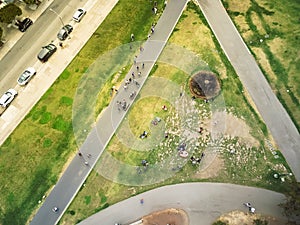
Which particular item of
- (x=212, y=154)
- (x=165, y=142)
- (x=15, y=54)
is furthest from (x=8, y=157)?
(x=212, y=154)

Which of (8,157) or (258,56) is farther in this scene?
(258,56)

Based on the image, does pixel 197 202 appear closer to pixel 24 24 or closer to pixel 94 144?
pixel 94 144

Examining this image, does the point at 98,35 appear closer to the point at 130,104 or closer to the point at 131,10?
the point at 131,10

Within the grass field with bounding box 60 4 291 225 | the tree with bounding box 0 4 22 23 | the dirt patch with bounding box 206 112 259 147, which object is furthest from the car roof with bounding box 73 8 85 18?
the dirt patch with bounding box 206 112 259 147

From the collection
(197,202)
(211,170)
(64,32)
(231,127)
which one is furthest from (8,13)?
(197,202)

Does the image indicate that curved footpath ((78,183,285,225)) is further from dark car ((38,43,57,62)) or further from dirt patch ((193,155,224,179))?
dark car ((38,43,57,62))

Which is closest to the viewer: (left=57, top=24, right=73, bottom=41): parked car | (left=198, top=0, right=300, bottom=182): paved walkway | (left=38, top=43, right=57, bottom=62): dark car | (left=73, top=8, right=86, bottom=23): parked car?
(left=198, top=0, right=300, bottom=182): paved walkway
